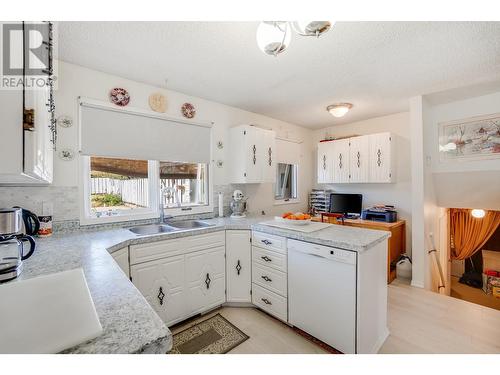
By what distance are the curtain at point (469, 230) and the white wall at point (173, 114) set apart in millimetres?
3273

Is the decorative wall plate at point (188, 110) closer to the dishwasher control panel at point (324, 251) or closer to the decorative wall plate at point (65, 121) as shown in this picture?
the decorative wall plate at point (65, 121)

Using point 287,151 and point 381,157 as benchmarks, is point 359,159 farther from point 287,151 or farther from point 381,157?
point 287,151

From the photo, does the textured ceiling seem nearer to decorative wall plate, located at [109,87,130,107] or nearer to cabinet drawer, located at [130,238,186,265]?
decorative wall plate, located at [109,87,130,107]

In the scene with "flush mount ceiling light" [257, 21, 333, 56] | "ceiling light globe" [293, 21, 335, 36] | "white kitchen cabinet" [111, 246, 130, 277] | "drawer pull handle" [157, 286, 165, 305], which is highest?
Answer: "flush mount ceiling light" [257, 21, 333, 56]

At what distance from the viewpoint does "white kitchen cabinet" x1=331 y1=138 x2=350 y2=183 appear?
3.66 meters

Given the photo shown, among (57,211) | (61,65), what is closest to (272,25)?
(61,65)

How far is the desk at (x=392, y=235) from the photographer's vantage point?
2949mm

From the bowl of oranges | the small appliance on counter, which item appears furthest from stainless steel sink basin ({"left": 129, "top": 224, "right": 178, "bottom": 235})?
the bowl of oranges

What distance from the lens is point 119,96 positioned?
2.21 meters

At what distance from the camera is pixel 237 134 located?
117 inches

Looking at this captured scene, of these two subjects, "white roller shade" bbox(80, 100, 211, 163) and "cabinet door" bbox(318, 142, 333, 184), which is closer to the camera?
"white roller shade" bbox(80, 100, 211, 163)

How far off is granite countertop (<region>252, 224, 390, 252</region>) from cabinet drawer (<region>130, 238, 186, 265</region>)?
84 centimetres

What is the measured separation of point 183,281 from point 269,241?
88 cm
